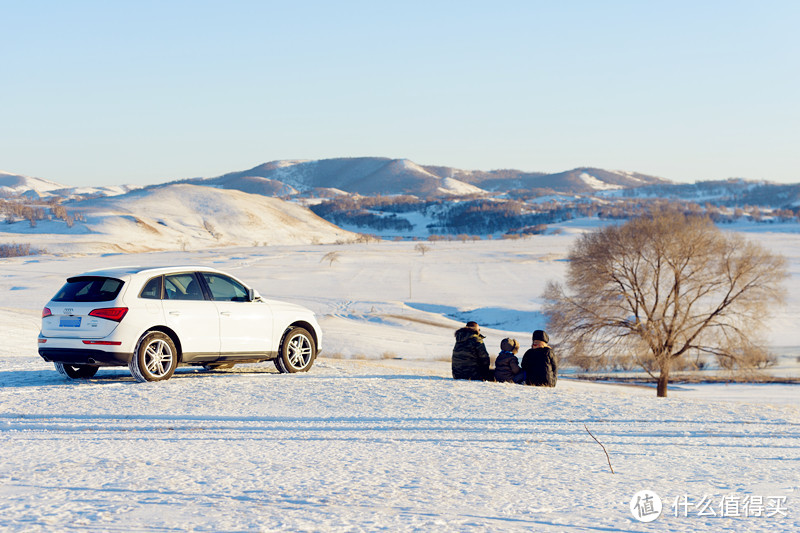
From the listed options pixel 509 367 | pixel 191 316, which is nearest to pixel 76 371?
pixel 191 316

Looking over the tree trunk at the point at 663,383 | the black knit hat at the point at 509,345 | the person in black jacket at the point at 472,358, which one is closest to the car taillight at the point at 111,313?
the person in black jacket at the point at 472,358

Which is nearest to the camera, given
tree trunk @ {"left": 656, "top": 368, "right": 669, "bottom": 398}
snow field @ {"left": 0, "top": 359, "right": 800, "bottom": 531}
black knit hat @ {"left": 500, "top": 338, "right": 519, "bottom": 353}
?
snow field @ {"left": 0, "top": 359, "right": 800, "bottom": 531}

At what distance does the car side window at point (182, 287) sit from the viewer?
37.8 ft

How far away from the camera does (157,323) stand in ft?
36.4

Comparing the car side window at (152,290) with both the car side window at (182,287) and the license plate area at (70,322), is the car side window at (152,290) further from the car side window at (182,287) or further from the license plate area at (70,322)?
the license plate area at (70,322)

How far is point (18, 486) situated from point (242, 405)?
13.5ft

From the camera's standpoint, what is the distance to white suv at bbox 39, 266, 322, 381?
1077 centimetres

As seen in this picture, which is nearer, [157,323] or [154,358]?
[157,323]

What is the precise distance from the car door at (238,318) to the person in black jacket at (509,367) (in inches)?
151

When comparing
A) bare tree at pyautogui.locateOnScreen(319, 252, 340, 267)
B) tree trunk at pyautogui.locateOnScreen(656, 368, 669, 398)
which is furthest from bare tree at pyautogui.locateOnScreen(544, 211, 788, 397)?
bare tree at pyautogui.locateOnScreen(319, 252, 340, 267)

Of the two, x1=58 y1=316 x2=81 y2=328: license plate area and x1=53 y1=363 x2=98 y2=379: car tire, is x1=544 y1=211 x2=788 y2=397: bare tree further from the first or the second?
x1=58 y1=316 x2=81 y2=328: license plate area

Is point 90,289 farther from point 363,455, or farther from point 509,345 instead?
point 509,345

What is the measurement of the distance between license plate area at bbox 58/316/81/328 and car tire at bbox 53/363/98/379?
51.3 inches

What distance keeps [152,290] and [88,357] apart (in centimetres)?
129
